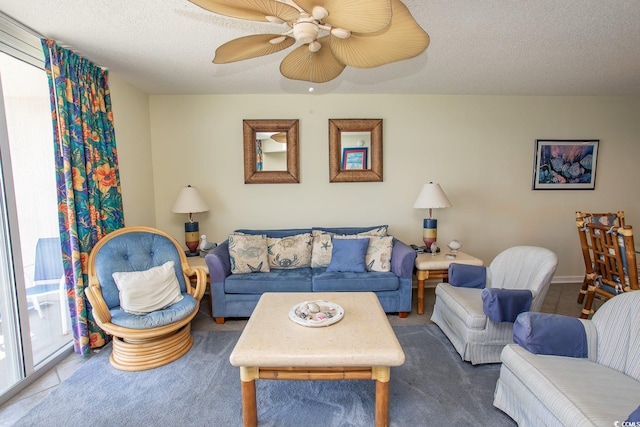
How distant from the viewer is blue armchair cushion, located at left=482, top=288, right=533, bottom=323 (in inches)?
75.5

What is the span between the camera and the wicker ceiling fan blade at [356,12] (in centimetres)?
97

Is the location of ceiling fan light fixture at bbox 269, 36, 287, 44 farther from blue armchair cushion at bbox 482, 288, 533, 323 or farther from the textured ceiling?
blue armchair cushion at bbox 482, 288, 533, 323

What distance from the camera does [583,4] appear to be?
5.70ft

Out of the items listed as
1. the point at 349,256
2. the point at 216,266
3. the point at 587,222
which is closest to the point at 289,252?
the point at 349,256

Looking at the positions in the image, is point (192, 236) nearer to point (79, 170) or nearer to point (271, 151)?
point (79, 170)

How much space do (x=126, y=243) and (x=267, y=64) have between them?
2.02m

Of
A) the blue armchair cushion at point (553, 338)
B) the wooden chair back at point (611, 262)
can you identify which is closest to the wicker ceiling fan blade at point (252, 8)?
the blue armchair cushion at point (553, 338)

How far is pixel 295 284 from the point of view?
2750 mm

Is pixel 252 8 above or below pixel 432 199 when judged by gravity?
above

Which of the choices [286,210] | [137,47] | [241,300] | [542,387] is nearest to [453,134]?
[286,210]

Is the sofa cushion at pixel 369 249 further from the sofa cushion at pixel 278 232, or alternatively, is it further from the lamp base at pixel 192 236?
the lamp base at pixel 192 236

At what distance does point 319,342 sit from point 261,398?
0.65 meters

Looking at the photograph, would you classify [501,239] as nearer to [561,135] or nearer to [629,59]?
[561,135]

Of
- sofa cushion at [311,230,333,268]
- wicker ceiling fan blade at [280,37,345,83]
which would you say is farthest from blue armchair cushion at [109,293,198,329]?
wicker ceiling fan blade at [280,37,345,83]
